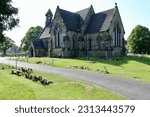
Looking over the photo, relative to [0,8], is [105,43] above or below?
below

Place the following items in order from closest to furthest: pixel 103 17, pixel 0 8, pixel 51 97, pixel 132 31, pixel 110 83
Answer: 1. pixel 51 97
2. pixel 110 83
3. pixel 0 8
4. pixel 103 17
5. pixel 132 31

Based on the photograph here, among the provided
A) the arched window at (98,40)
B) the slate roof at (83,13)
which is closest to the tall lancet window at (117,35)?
the arched window at (98,40)

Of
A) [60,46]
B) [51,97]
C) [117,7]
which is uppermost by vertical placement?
[117,7]

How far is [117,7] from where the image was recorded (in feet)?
181

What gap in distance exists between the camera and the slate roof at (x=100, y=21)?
175 ft

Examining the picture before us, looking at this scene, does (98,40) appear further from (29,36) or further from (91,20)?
(29,36)

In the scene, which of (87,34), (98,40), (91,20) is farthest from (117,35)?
(91,20)

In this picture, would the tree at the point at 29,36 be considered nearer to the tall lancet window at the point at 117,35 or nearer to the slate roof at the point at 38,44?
the slate roof at the point at 38,44

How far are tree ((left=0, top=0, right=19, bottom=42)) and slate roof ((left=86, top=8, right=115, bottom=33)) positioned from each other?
77.9ft

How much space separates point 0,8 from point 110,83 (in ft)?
62.8

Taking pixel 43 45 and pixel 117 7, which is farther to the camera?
pixel 43 45

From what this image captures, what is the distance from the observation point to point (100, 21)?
2207 inches

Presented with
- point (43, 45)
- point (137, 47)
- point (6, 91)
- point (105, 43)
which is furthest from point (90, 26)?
point (6, 91)

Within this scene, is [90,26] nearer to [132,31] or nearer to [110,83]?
[132,31]
